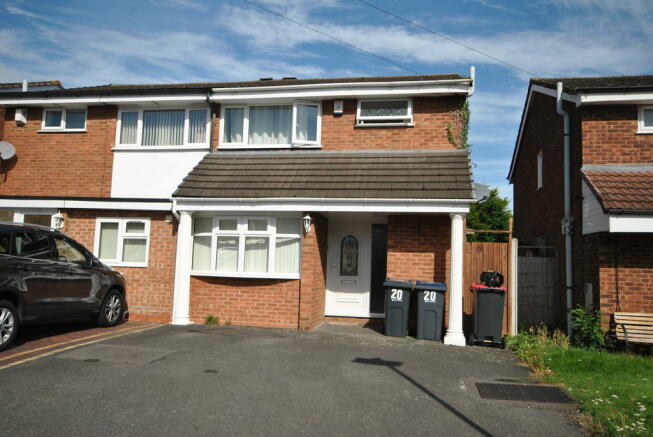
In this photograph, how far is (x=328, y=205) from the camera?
32.9 feet

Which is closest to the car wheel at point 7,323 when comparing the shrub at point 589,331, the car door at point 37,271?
the car door at point 37,271

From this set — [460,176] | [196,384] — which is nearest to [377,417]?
[196,384]

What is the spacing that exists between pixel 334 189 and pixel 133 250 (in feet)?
15.7

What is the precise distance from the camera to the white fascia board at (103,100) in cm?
1194

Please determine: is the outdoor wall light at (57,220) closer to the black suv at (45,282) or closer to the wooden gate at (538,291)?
the black suv at (45,282)

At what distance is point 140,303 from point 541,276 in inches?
346

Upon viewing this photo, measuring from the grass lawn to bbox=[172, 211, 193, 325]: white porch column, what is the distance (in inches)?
248

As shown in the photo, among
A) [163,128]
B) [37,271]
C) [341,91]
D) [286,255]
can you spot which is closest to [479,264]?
[286,255]

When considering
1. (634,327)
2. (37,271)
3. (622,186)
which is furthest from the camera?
(622,186)

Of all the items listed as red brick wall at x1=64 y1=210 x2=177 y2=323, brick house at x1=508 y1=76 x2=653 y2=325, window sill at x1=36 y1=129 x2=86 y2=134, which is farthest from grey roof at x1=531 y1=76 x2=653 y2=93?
window sill at x1=36 y1=129 x2=86 y2=134

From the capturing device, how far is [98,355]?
7.32 m

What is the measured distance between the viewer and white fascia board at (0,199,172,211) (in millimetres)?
11266

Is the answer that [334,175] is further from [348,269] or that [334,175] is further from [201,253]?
[201,253]

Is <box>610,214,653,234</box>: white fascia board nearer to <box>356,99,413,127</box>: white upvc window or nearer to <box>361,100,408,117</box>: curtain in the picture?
<box>356,99,413,127</box>: white upvc window
